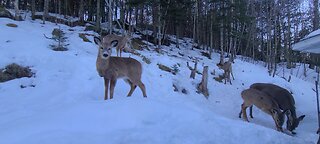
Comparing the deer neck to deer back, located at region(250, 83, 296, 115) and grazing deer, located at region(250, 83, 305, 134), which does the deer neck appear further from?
deer back, located at region(250, 83, 296, 115)

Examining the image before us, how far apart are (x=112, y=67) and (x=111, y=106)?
322 cm

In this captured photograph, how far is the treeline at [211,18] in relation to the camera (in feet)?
102

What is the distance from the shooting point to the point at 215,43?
154ft

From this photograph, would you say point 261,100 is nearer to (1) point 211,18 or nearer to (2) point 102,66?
(2) point 102,66

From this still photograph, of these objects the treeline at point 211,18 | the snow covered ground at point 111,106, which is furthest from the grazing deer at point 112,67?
the treeline at point 211,18

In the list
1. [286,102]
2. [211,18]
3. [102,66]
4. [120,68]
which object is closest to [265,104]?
[286,102]

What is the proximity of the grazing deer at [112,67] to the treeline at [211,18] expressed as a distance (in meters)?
16.3

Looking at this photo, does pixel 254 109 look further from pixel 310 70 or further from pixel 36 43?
pixel 310 70

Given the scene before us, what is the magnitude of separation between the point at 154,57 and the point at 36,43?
588 centimetres

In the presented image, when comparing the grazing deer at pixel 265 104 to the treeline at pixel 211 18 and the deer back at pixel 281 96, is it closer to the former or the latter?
the deer back at pixel 281 96

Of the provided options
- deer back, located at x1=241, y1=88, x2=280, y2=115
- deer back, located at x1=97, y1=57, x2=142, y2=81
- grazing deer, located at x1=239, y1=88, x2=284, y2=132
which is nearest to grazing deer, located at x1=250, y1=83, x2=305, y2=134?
grazing deer, located at x1=239, y1=88, x2=284, y2=132

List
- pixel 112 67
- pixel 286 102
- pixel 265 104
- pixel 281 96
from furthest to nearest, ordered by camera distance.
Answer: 1. pixel 281 96
2. pixel 286 102
3. pixel 265 104
4. pixel 112 67

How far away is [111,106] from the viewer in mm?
6520

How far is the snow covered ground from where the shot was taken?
5297 mm
